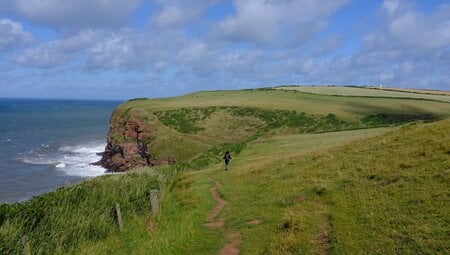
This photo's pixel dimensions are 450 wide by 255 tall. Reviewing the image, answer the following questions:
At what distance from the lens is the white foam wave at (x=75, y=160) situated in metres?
71.5

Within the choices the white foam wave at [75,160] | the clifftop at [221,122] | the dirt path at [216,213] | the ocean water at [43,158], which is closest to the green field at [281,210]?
the dirt path at [216,213]

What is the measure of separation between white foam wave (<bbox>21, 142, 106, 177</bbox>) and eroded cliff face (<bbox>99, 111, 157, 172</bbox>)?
117 inches

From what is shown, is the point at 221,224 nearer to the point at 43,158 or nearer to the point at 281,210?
the point at 281,210

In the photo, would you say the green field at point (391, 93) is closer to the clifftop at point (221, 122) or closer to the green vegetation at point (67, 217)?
the clifftop at point (221, 122)

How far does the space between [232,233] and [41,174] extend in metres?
56.2

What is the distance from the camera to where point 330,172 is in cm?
2475

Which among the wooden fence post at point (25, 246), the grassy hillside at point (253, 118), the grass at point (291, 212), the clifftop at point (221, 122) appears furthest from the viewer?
the grassy hillside at point (253, 118)

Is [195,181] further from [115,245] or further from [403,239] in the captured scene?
[403,239]

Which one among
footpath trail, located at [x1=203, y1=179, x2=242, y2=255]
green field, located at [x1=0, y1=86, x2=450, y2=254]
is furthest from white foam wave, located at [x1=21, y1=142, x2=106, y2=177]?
footpath trail, located at [x1=203, y1=179, x2=242, y2=255]

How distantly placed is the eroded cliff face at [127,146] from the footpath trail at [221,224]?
45.9m

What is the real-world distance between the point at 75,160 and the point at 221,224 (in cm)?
6989

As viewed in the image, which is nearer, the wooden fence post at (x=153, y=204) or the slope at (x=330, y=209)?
the slope at (x=330, y=209)

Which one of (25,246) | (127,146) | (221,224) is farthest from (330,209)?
(127,146)

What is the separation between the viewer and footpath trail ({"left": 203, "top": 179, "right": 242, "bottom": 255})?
16244 millimetres
